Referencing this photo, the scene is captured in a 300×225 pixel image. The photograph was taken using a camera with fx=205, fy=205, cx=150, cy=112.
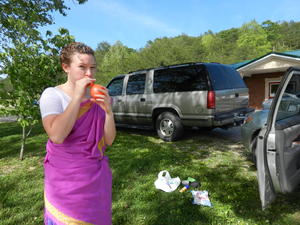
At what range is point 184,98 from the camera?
5.50 m

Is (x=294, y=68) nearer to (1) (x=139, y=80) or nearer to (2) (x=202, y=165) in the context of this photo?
(2) (x=202, y=165)

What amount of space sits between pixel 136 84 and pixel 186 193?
433 cm

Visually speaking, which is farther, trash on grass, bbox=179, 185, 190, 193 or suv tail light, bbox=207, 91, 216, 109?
suv tail light, bbox=207, 91, 216, 109

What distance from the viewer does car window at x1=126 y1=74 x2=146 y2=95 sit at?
6.55m

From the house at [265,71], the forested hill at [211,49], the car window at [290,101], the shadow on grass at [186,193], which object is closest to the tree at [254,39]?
the forested hill at [211,49]

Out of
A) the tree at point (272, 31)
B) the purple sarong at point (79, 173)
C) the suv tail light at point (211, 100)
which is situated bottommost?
the purple sarong at point (79, 173)

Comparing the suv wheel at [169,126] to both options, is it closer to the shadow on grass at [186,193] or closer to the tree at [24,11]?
the shadow on grass at [186,193]

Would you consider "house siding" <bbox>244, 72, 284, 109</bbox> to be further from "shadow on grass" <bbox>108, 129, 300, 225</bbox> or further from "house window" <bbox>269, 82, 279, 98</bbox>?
"shadow on grass" <bbox>108, 129, 300, 225</bbox>

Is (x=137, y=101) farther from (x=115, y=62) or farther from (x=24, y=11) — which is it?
(x=115, y=62)

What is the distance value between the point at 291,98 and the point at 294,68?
0.70 metres

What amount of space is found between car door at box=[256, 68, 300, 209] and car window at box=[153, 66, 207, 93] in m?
2.65

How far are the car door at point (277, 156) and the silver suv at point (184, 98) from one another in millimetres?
2453

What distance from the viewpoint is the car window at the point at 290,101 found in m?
2.72

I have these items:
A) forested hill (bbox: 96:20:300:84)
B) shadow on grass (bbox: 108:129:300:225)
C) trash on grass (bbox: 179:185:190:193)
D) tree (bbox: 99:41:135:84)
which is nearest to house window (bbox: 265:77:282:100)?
shadow on grass (bbox: 108:129:300:225)
